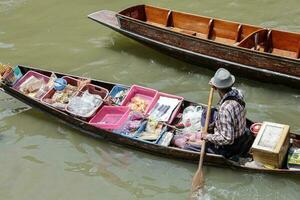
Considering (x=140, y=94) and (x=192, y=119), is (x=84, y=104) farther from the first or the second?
(x=192, y=119)

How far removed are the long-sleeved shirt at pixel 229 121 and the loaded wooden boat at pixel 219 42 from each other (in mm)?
2373

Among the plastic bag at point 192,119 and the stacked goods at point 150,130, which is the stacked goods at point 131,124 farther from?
the plastic bag at point 192,119

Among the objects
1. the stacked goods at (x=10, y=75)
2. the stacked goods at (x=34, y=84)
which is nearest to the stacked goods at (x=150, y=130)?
the stacked goods at (x=34, y=84)

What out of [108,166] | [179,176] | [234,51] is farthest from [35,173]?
[234,51]

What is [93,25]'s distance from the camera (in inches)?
502

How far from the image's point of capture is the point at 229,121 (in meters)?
6.59

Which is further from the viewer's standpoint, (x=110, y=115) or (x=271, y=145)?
(x=110, y=115)

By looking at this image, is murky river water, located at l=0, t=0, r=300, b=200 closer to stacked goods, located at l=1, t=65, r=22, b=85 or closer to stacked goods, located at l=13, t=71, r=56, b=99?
stacked goods, located at l=13, t=71, r=56, b=99

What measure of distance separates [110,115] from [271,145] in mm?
3020

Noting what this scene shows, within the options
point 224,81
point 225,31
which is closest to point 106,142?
point 224,81

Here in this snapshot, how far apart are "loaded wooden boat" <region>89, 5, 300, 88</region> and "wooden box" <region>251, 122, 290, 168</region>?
85.2 inches

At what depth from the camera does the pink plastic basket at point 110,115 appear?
8180mm

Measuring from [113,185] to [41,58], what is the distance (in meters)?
5.04

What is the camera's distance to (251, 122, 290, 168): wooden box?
21.4 ft
